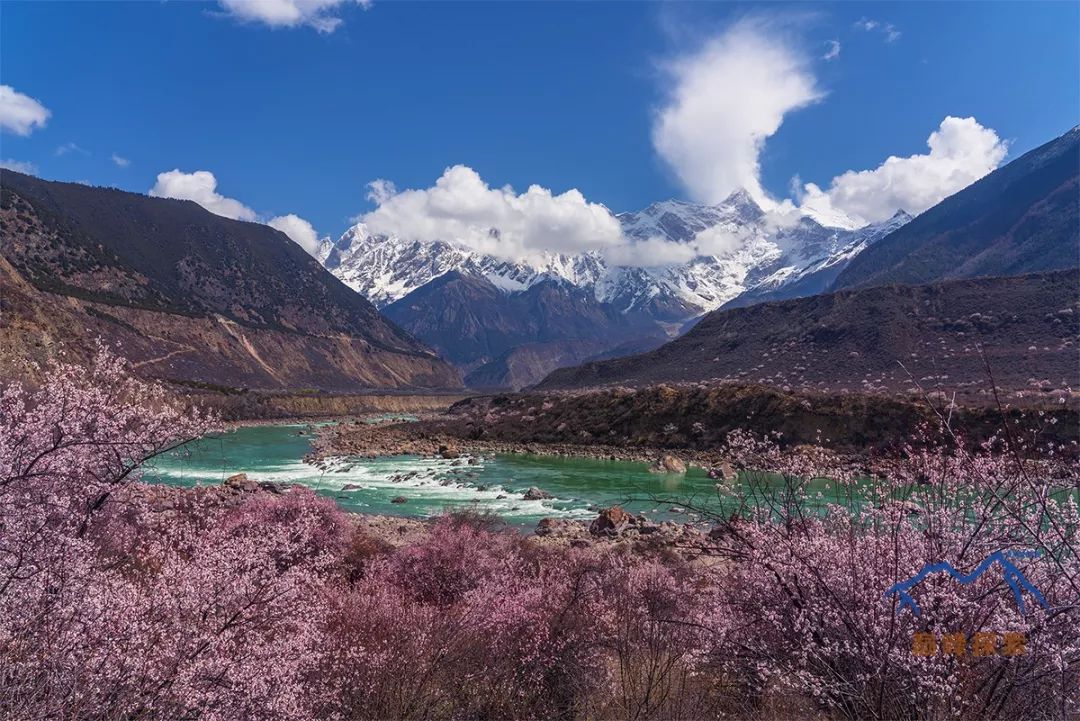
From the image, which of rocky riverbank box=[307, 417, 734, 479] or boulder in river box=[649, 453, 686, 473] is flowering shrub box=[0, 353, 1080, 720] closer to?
boulder in river box=[649, 453, 686, 473]

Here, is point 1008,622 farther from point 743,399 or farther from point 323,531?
point 743,399

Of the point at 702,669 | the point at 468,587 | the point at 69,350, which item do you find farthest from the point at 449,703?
the point at 69,350

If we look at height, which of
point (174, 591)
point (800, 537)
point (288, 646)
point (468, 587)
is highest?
point (800, 537)

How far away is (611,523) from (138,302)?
13661 cm

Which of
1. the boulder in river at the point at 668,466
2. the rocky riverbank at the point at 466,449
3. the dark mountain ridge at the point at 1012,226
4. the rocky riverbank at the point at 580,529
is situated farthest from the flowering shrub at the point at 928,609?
the dark mountain ridge at the point at 1012,226

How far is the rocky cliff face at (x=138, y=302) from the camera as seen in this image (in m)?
78.8

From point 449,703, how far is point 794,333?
105016mm

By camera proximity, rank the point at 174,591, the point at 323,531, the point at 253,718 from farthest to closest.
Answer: the point at 323,531
the point at 174,591
the point at 253,718

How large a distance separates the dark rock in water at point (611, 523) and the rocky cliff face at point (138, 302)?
5820 cm

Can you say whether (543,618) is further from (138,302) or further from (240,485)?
(138,302)

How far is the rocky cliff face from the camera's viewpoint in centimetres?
7881

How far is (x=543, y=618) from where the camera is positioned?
307 inches

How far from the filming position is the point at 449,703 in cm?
648

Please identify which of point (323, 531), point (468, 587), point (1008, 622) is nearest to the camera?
point (1008, 622)
